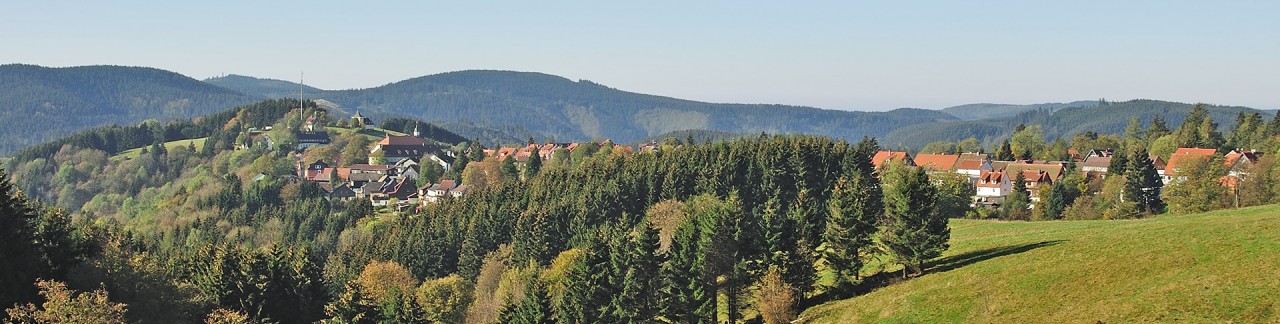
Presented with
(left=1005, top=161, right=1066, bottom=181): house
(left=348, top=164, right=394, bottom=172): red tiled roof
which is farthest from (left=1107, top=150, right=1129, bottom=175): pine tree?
(left=348, top=164, right=394, bottom=172): red tiled roof

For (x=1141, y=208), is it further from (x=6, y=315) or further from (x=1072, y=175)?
(x=6, y=315)

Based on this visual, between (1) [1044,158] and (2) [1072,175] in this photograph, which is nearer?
(2) [1072,175]

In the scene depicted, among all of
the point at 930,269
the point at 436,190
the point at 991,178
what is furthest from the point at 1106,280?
the point at 436,190

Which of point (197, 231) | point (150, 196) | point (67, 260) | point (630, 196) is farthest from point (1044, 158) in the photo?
point (150, 196)

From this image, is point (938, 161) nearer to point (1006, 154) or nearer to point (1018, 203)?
point (1006, 154)

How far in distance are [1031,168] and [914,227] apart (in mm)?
80305

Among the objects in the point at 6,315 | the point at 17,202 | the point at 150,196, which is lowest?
the point at 150,196

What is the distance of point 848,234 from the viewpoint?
52.5m

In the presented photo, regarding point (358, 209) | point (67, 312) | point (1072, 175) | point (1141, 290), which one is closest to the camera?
point (67, 312)

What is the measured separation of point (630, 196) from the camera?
313ft

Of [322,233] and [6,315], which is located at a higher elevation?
[6,315]

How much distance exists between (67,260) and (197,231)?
101072 millimetres

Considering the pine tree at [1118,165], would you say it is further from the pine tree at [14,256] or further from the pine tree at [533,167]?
the pine tree at [14,256]

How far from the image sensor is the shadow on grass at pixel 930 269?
52.4 meters
